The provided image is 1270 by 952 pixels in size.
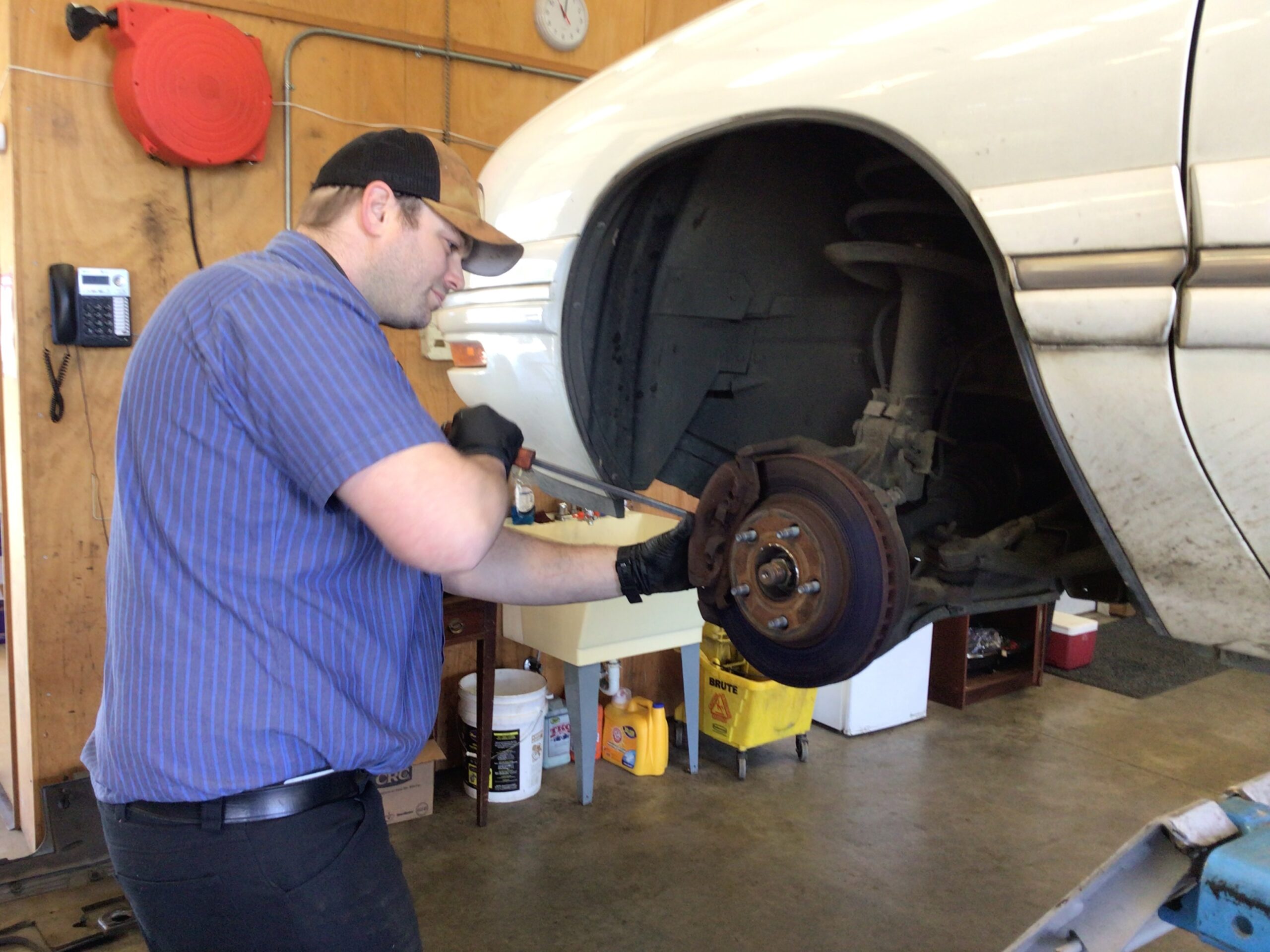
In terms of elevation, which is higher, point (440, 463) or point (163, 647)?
point (440, 463)

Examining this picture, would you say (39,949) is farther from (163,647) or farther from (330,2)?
(330,2)

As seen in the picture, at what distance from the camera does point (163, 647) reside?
3.12 ft

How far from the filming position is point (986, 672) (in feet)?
12.8

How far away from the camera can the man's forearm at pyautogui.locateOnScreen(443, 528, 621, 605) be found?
1307 mm

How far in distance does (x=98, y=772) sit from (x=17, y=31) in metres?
1.83

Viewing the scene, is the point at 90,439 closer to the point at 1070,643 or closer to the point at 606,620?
the point at 606,620

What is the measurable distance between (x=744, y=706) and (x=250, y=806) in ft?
6.97

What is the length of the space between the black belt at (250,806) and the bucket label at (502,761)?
1737 mm

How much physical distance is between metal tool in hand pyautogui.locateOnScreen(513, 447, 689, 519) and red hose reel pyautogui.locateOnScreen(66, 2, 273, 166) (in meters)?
1.33

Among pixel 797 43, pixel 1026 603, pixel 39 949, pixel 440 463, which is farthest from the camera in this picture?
pixel 39 949

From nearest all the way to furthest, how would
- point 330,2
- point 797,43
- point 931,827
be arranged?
point 797,43
point 330,2
point 931,827

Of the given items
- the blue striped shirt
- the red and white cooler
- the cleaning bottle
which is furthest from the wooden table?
the red and white cooler

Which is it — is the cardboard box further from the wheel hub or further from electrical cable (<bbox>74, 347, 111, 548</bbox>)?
the wheel hub

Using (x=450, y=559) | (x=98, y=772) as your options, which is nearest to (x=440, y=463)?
(x=450, y=559)
